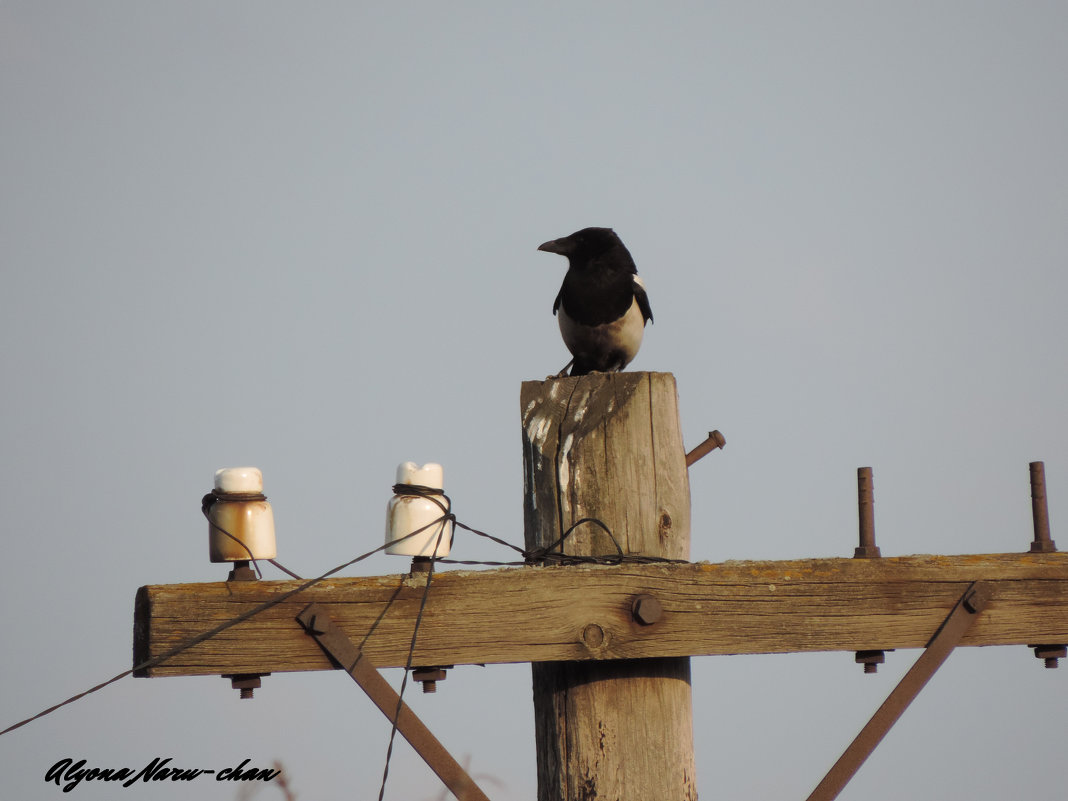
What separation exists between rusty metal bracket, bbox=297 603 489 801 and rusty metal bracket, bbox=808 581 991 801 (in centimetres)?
88

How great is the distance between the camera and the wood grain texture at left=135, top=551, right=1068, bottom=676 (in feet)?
9.36

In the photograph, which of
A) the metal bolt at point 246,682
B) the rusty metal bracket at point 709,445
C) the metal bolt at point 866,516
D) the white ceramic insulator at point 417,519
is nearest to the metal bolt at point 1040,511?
the metal bolt at point 866,516

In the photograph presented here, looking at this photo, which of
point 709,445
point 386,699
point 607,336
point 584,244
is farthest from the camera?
point 584,244

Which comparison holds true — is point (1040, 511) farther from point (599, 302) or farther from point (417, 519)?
point (599, 302)

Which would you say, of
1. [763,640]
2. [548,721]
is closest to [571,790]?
[548,721]

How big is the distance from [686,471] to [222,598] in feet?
4.26

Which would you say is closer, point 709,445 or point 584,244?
point 709,445

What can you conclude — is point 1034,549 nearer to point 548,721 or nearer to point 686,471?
point 686,471

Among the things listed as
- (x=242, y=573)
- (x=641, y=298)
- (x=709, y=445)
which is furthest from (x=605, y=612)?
(x=641, y=298)

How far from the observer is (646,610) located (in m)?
2.92

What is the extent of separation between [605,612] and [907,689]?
0.82 metres

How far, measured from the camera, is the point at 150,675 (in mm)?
2809

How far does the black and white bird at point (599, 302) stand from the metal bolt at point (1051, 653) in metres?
2.27

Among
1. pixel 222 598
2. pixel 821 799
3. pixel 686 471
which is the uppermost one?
pixel 686 471
